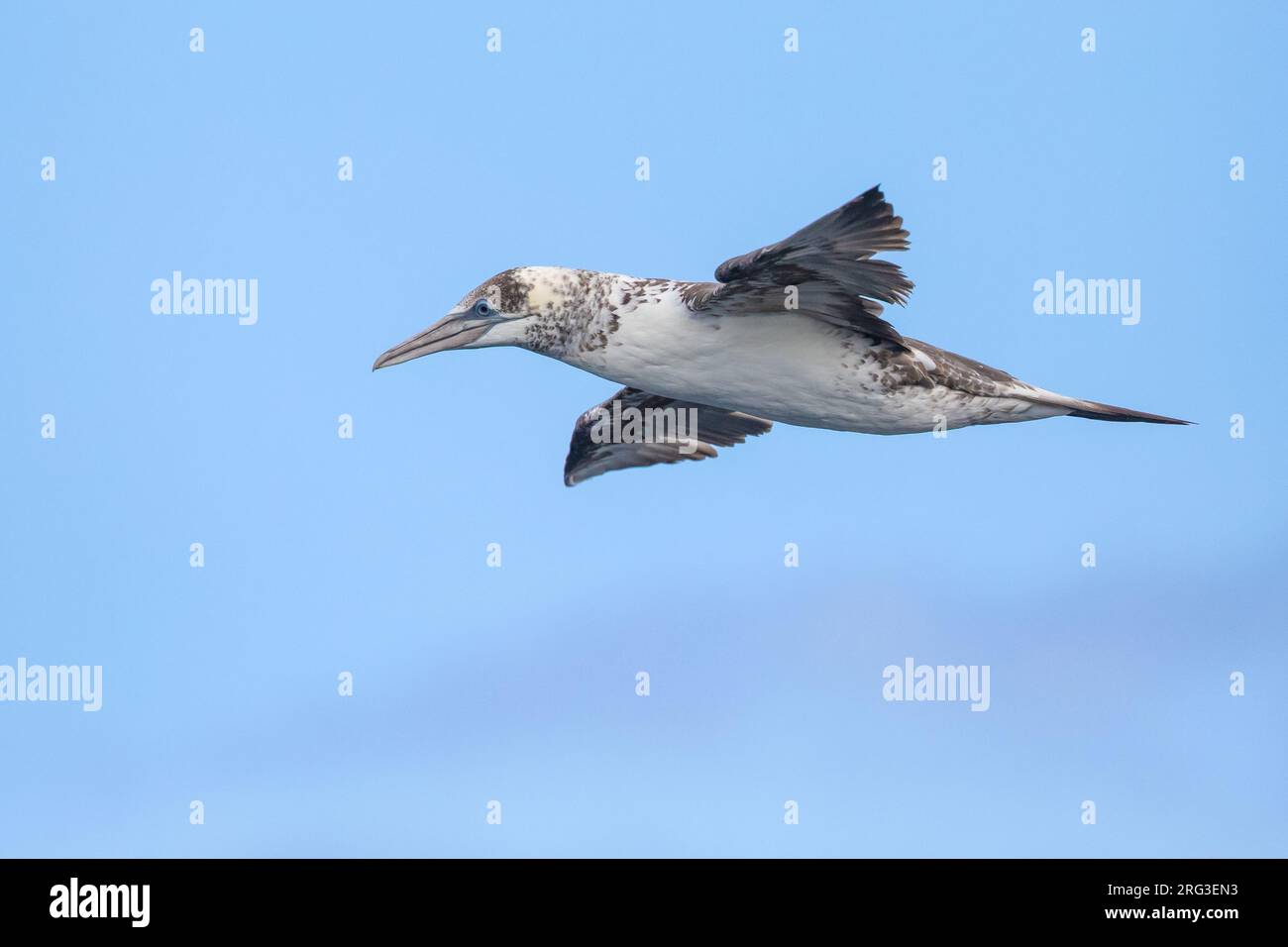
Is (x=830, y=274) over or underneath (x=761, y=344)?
over

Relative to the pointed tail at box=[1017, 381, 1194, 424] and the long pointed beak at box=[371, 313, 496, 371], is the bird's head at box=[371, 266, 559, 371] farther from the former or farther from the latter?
the pointed tail at box=[1017, 381, 1194, 424]

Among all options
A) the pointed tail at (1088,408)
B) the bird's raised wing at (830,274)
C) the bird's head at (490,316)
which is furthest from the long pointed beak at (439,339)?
the pointed tail at (1088,408)

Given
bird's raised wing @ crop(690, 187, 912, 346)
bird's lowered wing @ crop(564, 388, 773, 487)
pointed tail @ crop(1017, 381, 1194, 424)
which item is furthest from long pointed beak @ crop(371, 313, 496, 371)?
pointed tail @ crop(1017, 381, 1194, 424)

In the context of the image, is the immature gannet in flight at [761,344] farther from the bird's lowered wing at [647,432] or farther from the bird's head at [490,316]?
the bird's lowered wing at [647,432]

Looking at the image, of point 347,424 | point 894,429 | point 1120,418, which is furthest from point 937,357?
point 347,424

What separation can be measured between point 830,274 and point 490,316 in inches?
137

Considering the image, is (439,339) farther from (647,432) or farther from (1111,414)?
(1111,414)

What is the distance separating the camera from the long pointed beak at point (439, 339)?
55.0 feet

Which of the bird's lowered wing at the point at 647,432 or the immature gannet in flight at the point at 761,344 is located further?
the bird's lowered wing at the point at 647,432

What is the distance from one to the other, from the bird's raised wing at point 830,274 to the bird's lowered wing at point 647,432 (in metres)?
3.56

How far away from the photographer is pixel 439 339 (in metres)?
16.9

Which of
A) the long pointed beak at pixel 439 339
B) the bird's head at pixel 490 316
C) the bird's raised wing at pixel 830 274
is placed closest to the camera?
the bird's raised wing at pixel 830 274

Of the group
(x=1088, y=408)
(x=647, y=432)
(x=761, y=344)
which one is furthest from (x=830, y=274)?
(x=647, y=432)

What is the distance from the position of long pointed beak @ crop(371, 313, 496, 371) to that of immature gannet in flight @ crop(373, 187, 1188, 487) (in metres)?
0.01
